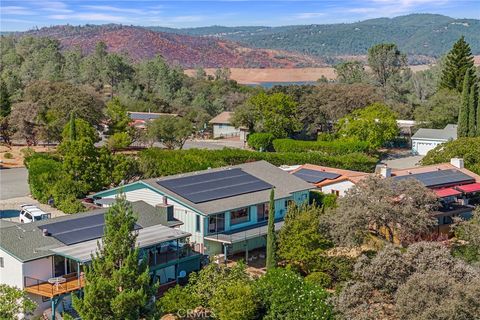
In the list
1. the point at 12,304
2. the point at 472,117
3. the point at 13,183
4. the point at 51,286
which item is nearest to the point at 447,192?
the point at 51,286

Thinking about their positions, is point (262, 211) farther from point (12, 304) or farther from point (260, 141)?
point (260, 141)

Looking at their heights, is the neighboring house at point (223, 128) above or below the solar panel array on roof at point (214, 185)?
below

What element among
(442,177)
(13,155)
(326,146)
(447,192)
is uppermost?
(442,177)

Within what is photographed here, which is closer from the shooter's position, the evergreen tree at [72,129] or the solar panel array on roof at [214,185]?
the solar panel array on roof at [214,185]

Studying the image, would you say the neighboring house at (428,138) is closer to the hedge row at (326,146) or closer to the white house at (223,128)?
the hedge row at (326,146)

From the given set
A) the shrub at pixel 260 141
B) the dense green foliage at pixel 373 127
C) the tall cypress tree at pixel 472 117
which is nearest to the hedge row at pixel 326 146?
the shrub at pixel 260 141

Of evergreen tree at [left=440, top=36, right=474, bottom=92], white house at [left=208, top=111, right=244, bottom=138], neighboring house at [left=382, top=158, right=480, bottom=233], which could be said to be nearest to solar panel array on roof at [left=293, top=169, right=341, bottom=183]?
neighboring house at [left=382, top=158, right=480, bottom=233]
